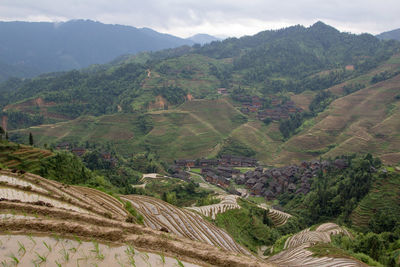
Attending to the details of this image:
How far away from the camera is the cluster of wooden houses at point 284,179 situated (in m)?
40.3

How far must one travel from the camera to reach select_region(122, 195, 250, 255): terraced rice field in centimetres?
1264

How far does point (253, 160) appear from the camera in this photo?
5528 centimetres

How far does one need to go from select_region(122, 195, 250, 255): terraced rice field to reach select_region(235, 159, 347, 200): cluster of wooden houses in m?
28.3

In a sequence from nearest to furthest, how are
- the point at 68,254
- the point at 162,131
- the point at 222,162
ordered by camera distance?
the point at 68,254 → the point at 222,162 → the point at 162,131

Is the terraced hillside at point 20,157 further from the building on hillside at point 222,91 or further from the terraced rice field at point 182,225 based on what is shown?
the building on hillside at point 222,91

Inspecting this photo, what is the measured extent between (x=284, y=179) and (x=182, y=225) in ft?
108

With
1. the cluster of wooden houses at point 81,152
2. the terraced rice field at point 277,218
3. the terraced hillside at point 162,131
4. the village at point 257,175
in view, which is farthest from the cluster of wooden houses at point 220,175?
the cluster of wooden houses at point 81,152

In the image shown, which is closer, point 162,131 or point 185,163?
point 185,163

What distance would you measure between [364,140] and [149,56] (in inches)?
5752

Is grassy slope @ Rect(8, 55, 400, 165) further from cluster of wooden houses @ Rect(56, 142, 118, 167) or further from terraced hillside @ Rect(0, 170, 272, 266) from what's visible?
terraced hillside @ Rect(0, 170, 272, 266)

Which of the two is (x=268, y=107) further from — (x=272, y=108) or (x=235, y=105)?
(x=235, y=105)

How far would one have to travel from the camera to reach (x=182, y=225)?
13.6 m

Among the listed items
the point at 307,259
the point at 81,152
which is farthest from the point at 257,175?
the point at 81,152

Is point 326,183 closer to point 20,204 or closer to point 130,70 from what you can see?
point 20,204
